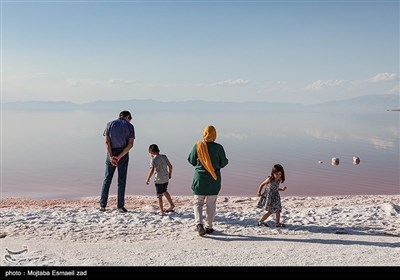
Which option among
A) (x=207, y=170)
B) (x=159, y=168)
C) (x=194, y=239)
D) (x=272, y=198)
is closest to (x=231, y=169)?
(x=159, y=168)

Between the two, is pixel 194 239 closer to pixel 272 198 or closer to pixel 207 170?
pixel 207 170

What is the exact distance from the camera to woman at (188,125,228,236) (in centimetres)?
766

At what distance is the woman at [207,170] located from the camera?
7663 mm

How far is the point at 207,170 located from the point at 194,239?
1.14 meters

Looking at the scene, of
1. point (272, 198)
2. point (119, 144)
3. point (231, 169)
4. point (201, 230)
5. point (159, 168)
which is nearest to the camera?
point (201, 230)

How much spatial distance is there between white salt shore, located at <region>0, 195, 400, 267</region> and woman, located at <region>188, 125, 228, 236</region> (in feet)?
1.22

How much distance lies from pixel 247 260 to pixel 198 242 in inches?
48.0

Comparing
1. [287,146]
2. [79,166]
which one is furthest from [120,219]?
[287,146]

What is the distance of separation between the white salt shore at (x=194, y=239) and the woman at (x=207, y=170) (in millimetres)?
372

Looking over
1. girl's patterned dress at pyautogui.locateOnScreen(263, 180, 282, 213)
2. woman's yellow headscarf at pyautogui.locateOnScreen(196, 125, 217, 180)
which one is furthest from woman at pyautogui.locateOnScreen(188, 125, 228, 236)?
girl's patterned dress at pyautogui.locateOnScreen(263, 180, 282, 213)

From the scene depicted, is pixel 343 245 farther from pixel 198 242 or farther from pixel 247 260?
pixel 198 242

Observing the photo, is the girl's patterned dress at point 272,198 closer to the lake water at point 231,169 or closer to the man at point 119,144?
the man at point 119,144

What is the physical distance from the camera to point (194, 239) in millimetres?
7473

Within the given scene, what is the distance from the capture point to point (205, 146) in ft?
25.2
